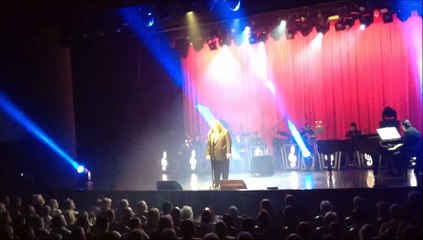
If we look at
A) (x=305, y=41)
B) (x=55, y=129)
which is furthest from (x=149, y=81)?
(x=305, y=41)

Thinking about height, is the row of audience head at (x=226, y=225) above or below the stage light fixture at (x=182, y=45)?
below

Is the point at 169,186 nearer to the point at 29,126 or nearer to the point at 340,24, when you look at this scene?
the point at 29,126

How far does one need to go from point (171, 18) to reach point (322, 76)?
666cm

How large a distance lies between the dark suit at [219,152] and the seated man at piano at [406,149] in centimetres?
375

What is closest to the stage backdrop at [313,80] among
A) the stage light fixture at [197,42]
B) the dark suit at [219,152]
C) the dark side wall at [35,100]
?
the stage light fixture at [197,42]

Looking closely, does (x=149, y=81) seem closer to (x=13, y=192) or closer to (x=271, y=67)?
(x=271, y=67)

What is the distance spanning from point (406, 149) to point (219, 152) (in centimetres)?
420

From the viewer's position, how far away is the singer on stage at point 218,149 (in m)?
11.5

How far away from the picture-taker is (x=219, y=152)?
452 inches

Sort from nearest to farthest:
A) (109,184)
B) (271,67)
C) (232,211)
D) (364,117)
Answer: (232,211), (109,184), (364,117), (271,67)

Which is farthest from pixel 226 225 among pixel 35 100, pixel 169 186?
pixel 35 100

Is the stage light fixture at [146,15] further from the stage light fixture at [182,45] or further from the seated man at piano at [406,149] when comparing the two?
the seated man at piano at [406,149]

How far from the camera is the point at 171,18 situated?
1312cm

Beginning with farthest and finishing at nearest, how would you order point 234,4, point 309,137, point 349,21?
point 349,21 → point 309,137 → point 234,4
